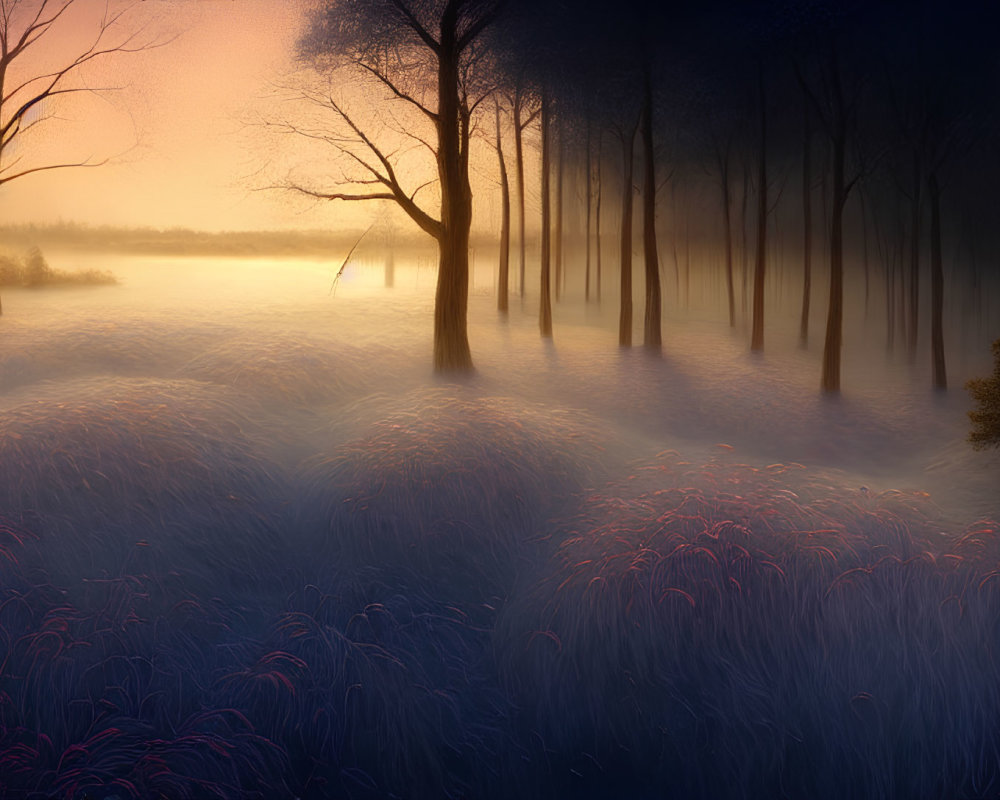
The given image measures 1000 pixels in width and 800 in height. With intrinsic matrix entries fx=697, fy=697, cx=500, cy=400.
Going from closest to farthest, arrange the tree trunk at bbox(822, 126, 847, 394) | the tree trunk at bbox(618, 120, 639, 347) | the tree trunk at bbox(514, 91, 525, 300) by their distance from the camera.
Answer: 1. the tree trunk at bbox(822, 126, 847, 394)
2. the tree trunk at bbox(618, 120, 639, 347)
3. the tree trunk at bbox(514, 91, 525, 300)

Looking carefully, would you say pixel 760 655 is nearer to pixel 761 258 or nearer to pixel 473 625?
pixel 473 625

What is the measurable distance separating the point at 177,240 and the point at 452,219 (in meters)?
3.39

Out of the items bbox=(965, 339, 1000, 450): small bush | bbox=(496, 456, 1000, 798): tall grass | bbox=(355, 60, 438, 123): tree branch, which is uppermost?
bbox=(355, 60, 438, 123): tree branch

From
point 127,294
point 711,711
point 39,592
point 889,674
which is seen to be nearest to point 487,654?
point 711,711

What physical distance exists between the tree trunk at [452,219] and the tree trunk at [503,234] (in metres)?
2.30

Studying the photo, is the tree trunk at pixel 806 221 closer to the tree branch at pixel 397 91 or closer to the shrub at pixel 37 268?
the tree branch at pixel 397 91

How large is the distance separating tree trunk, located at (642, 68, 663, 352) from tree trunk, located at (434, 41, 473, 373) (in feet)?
10.3

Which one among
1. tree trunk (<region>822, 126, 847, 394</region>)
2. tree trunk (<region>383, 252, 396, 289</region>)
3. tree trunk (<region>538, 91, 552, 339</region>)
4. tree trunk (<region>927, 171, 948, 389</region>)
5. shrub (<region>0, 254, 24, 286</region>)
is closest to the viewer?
shrub (<region>0, 254, 24, 286</region>)

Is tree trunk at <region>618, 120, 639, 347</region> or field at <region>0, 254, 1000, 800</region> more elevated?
tree trunk at <region>618, 120, 639, 347</region>

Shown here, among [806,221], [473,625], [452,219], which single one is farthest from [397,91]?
[806,221]

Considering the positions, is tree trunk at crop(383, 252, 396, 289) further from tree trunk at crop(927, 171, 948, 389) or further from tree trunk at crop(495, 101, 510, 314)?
tree trunk at crop(927, 171, 948, 389)

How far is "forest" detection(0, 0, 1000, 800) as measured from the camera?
4.27 meters

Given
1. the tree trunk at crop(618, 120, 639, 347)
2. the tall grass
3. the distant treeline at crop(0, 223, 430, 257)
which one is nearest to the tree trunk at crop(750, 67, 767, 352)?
the tree trunk at crop(618, 120, 639, 347)

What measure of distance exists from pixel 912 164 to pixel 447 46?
28.3ft
